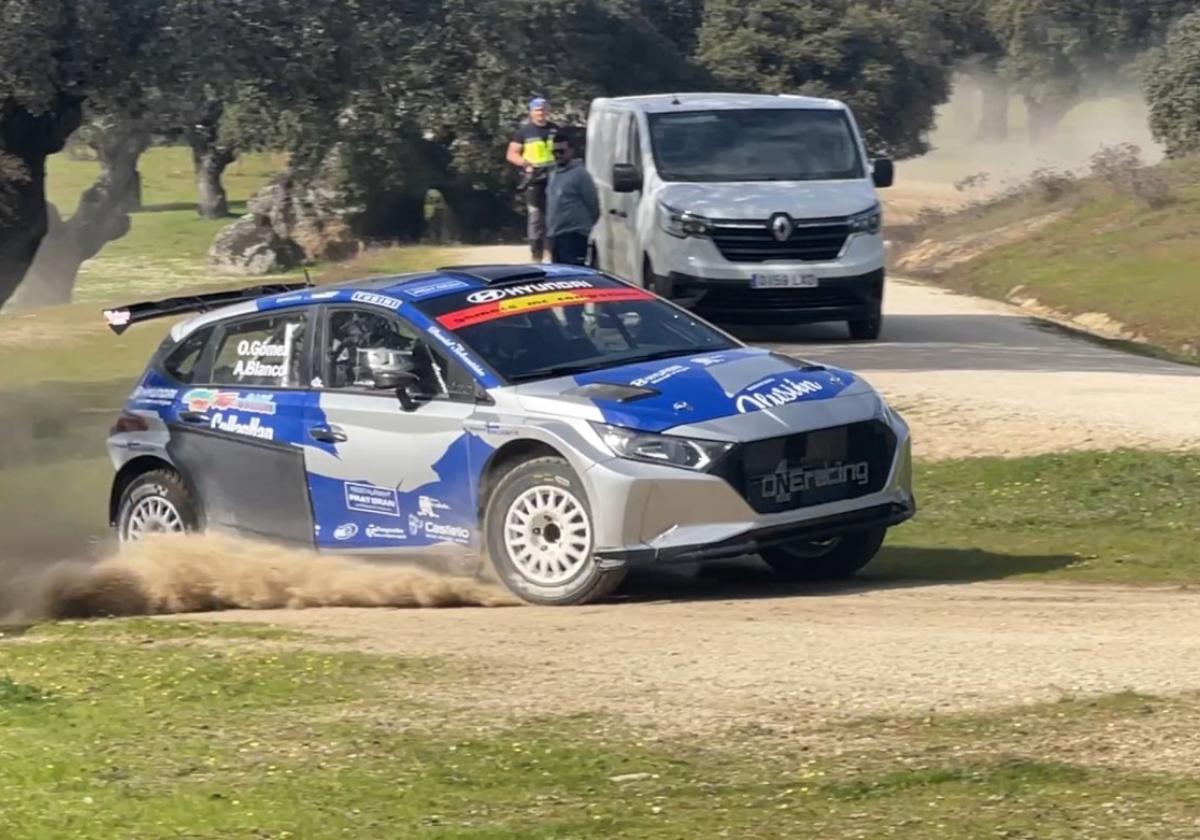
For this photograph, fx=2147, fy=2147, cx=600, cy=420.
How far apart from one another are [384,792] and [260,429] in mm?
5178

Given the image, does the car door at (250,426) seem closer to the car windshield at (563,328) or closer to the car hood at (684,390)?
the car windshield at (563,328)

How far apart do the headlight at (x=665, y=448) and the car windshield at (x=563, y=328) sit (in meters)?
0.77

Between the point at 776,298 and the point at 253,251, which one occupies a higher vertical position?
the point at 776,298

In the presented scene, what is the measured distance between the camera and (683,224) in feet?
64.8

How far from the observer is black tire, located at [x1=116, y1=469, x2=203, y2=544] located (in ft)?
37.2

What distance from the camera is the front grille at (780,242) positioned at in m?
19.8

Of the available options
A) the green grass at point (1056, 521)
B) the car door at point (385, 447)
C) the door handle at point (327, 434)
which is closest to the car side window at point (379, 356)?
the car door at point (385, 447)

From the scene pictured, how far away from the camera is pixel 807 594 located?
1015cm

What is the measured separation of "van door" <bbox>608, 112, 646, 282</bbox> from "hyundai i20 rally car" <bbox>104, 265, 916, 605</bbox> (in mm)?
8966

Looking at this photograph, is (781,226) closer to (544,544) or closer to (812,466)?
(812,466)

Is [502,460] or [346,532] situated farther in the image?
[346,532]

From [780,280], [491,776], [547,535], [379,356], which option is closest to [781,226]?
[780,280]

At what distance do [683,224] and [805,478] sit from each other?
1009 centimetres

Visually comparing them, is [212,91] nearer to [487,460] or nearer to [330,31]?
[330,31]
